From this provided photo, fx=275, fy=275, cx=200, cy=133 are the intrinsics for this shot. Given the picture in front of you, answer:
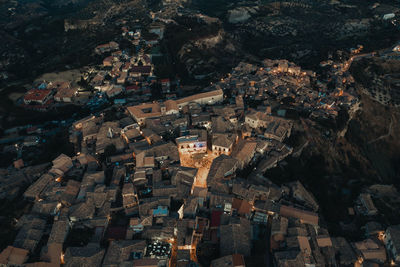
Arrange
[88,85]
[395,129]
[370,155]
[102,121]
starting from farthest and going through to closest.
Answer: [88,85]
[395,129]
[370,155]
[102,121]

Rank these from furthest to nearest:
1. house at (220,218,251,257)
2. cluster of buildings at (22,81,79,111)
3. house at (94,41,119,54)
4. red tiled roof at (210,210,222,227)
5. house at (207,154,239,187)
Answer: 1. house at (94,41,119,54)
2. cluster of buildings at (22,81,79,111)
3. house at (207,154,239,187)
4. red tiled roof at (210,210,222,227)
5. house at (220,218,251,257)

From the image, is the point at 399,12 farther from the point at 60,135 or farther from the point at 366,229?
the point at 60,135

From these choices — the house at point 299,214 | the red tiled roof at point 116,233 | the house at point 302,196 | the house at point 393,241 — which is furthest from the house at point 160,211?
the house at point 393,241

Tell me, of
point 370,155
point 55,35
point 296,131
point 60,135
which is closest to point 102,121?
point 60,135

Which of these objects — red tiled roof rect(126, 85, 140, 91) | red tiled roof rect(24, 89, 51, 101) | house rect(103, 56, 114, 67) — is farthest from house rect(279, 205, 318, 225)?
house rect(103, 56, 114, 67)

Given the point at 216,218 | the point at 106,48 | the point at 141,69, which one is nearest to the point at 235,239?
the point at 216,218

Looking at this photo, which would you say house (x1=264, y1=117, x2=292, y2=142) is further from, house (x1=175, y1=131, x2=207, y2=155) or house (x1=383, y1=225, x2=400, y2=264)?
house (x1=383, y1=225, x2=400, y2=264)

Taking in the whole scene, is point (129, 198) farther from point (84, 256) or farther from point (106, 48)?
point (106, 48)

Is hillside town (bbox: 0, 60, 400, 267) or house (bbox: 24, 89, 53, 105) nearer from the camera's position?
hillside town (bbox: 0, 60, 400, 267)
